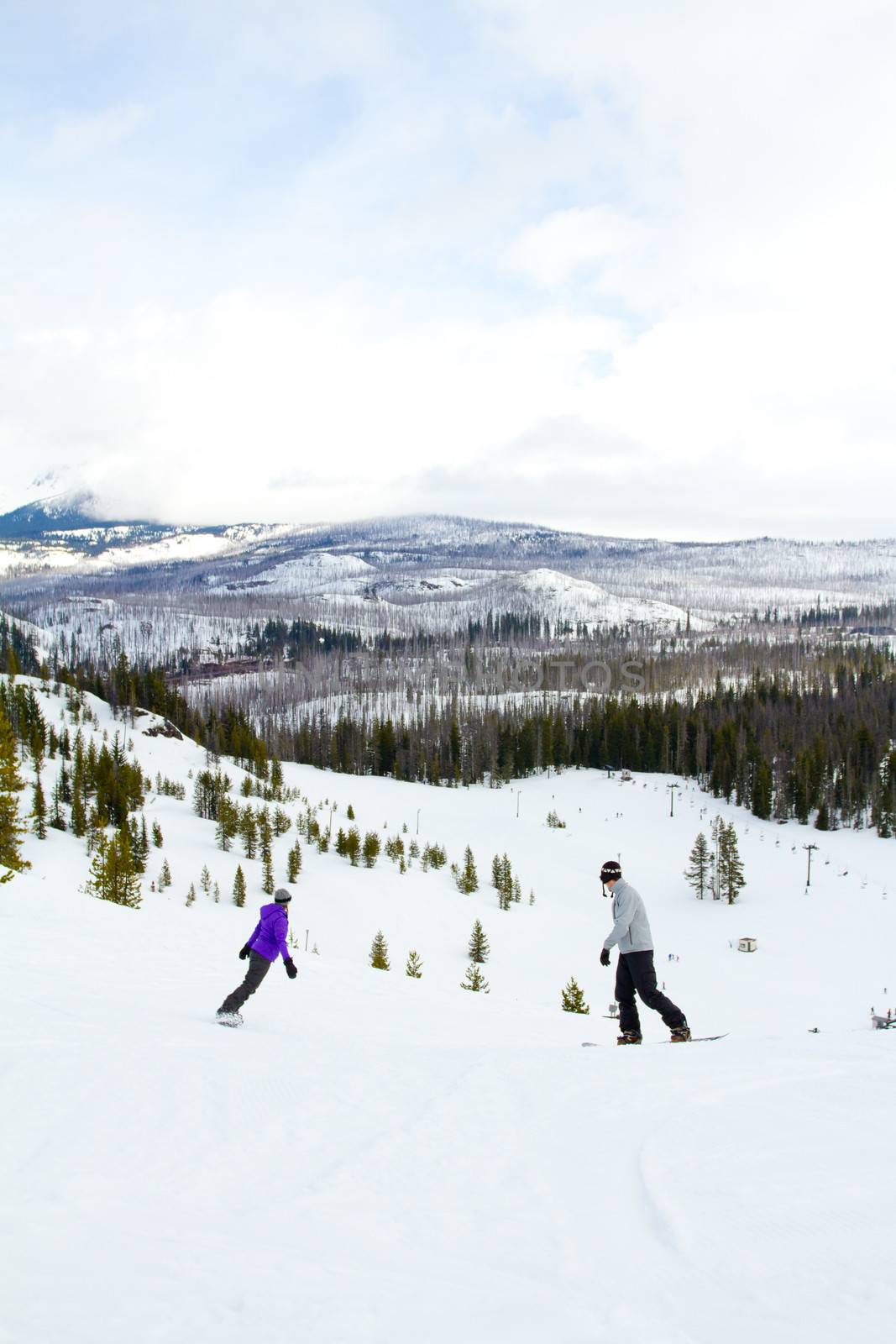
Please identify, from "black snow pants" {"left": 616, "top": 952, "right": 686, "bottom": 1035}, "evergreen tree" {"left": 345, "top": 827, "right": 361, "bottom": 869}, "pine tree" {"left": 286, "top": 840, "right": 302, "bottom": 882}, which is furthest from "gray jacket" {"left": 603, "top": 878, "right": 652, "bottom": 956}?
"evergreen tree" {"left": 345, "top": 827, "right": 361, "bottom": 869}

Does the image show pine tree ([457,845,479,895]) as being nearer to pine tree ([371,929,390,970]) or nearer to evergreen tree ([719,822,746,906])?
evergreen tree ([719,822,746,906])

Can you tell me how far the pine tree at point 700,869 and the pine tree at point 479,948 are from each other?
2689 cm

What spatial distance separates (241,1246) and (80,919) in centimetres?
1443

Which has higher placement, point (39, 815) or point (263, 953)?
point (263, 953)

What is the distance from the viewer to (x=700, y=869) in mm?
61250

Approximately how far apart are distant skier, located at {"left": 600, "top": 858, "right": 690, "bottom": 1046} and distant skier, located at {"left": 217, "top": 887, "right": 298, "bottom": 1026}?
14.3 feet

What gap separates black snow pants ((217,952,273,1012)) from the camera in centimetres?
997

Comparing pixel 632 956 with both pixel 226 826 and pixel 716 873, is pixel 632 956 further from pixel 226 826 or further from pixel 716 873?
pixel 716 873

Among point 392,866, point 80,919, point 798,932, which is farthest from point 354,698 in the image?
point 80,919

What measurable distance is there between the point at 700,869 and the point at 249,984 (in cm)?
5754

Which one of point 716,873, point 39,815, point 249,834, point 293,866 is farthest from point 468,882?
point 39,815

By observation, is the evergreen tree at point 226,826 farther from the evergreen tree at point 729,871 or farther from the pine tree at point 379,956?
the evergreen tree at point 729,871

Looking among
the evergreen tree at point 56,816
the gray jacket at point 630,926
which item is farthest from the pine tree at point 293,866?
the gray jacket at point 630,926

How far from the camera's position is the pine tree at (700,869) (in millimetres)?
61469
